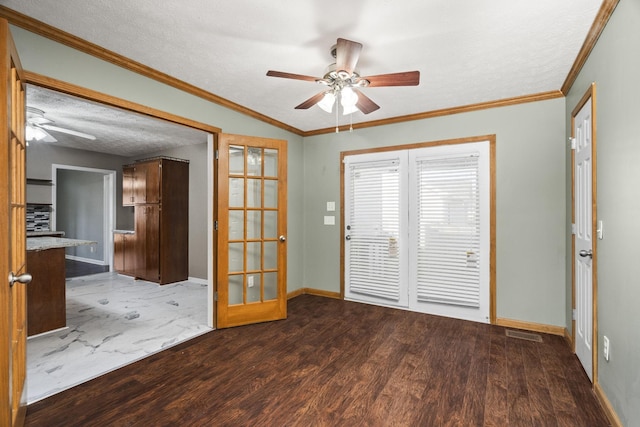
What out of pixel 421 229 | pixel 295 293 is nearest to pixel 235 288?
pixel 295 293

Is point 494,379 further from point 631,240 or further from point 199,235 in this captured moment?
point 199,235

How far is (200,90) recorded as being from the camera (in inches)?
117

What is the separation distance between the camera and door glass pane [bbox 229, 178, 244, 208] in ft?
10.8

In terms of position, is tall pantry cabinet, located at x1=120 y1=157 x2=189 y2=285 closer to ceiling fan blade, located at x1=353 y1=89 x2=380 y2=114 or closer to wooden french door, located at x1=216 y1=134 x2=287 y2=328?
wooden french door, located at x1=216 y1=134 x2=287 y2=328

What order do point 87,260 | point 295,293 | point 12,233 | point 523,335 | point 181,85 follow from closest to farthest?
point 12,233 → point 181,85 → point 523,335 → point 295,293 → point 87,260

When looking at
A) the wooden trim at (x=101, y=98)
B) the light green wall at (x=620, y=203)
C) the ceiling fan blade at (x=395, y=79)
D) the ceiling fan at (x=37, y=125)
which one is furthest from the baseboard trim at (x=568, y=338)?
the ceiling fan at (x=37, y=125)

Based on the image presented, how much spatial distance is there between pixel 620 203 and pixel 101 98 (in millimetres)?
3420

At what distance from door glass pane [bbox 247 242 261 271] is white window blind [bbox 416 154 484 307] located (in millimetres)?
1882

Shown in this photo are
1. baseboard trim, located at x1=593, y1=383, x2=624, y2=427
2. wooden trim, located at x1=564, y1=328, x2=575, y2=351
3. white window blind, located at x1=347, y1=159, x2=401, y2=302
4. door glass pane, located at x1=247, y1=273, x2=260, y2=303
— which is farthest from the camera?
white window blind, located at x1=347, y1=159, x2=401, y2=302

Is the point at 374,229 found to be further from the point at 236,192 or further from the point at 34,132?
the point at 34,132

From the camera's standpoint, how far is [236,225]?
333 centimetres

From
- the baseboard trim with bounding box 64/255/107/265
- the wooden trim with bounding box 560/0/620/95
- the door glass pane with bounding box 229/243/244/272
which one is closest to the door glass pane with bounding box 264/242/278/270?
the door glass pane with bounding box 229/243/244/272

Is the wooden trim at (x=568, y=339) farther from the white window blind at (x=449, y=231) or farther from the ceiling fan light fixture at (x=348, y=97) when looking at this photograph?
the ceiling fan light fixture at (x=348, y=97)

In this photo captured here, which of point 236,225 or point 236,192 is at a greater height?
point 236,192
